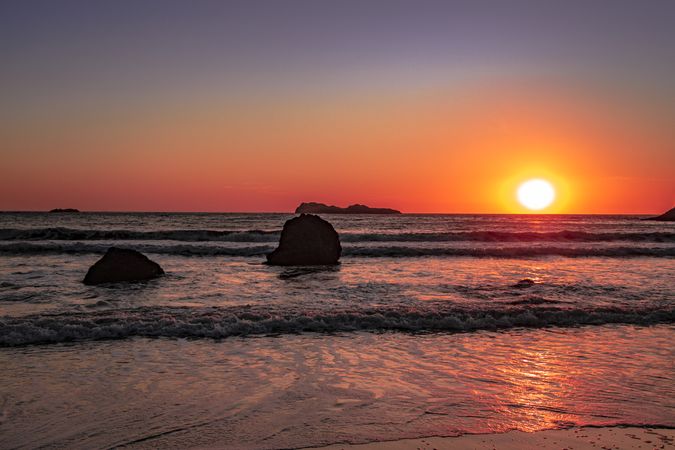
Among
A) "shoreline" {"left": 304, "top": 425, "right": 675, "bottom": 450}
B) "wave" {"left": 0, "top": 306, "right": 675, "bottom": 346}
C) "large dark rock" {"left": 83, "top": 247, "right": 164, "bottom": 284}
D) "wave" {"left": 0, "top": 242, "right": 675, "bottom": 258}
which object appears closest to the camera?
"shoreline" {"left": 304, "top": 425, "right": 675, "bottom": 450}

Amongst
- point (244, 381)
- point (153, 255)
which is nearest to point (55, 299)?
point (244, 381)

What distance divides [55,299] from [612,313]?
441 inches

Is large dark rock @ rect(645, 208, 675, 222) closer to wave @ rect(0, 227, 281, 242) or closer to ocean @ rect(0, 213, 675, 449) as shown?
wave @ rect(0, 227, 281, 242)

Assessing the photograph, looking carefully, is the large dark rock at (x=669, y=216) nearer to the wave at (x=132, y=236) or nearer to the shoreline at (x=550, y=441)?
the wave at (x=132, y=236)

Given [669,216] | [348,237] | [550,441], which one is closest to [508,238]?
[348,237]

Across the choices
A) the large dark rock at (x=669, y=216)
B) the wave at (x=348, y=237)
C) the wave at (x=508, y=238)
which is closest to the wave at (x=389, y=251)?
the wave at (x=348, y=237)

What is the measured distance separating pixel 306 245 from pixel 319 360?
41.0 ft

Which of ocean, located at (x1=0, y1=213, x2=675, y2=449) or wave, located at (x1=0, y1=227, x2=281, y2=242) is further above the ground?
wave, located at (x1=0, y1=227, x2=281, y2=242)

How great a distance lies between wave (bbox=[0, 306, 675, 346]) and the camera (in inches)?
302

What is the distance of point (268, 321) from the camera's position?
328 inches

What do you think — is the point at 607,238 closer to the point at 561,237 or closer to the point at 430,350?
the point at 561,237

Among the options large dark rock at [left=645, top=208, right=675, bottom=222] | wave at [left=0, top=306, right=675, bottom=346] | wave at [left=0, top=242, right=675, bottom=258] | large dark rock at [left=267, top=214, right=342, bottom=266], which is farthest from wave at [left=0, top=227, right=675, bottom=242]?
large dark rock at [left=645, top=208, right=675, bottom=222]

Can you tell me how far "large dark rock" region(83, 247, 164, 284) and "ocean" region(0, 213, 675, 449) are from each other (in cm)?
49

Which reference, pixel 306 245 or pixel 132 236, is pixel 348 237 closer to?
pixel 132 236
